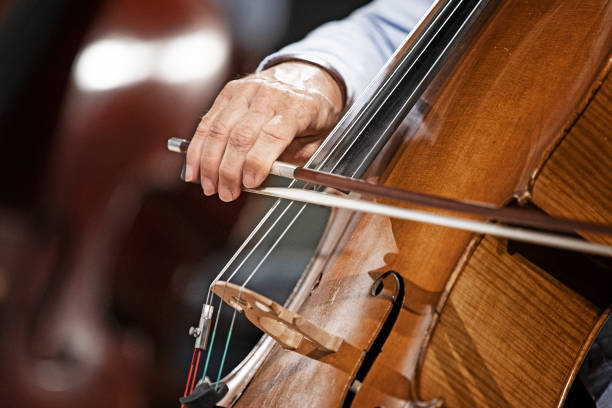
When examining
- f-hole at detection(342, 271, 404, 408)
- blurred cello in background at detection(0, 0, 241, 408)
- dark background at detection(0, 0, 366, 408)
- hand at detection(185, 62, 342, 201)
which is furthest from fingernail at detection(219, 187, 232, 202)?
blurred cello in background at detection(0, 0, 241, 408)

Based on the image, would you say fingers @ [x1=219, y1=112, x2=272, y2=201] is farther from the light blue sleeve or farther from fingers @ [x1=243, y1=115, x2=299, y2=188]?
the light blue sleeve

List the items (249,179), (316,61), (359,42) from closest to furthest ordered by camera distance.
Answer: (249,179)
(316,61)
(359,42)

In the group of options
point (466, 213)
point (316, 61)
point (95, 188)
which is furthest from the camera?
point (95, 188)

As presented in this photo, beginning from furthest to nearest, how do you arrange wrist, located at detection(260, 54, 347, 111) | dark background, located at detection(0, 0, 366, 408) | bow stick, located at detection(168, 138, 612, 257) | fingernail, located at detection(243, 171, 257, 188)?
dark background, located at detection(0, 0, 366, 408) < wrist, located at detection(260, 54, 347, 111) < fingernail, located at detection(243, 171, 257, 188) < bow stick, located at detection(168, 138, 612, 257)

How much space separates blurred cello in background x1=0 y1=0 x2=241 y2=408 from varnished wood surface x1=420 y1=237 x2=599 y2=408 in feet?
1.84

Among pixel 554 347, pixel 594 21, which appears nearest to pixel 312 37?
pixel 594 21

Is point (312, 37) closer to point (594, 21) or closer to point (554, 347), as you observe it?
point (594, 21)

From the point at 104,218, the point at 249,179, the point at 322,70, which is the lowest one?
the point at 104,218

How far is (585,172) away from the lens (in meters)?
0.37

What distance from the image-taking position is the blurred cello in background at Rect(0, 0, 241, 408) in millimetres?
789

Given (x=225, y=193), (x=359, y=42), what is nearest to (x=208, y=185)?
(x=225, y=193)

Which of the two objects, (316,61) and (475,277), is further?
(316,61)

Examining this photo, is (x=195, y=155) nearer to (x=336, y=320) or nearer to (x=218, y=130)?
(x=218, y=130)

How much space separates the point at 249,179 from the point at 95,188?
520 millimetres
